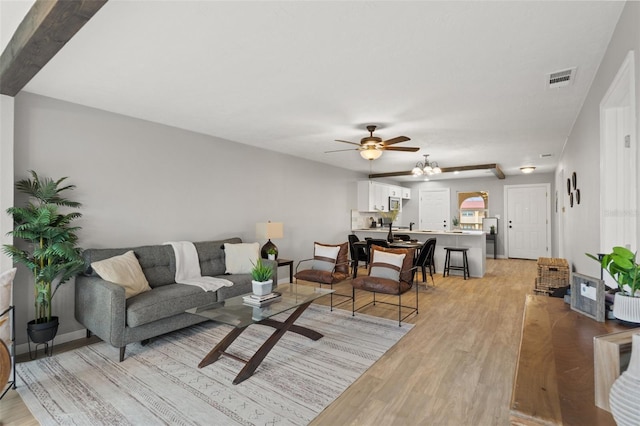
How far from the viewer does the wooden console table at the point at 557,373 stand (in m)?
0.85

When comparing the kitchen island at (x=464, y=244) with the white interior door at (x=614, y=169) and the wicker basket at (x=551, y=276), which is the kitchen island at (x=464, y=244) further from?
the white interior door at (x=614, y=169)

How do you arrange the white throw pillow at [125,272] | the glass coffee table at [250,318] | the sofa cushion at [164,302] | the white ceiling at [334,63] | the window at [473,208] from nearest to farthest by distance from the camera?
the white ceiling at [334,63], the glass coffee table at [250,318], the sofa cushion at [164,302], the white throw pillow at [125,272], the window at [473,208]

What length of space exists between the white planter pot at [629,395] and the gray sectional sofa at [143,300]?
3.29 m

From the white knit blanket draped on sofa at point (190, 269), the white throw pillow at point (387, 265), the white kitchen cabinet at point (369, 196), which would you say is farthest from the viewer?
the white kitchen cabinet at point (369, 196)

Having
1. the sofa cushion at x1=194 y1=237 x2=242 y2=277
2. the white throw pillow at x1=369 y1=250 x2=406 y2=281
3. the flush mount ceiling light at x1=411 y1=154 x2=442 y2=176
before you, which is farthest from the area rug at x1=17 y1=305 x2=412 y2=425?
the flush mount ceiling light at x1=411 y1=154 x2=442 y2=176

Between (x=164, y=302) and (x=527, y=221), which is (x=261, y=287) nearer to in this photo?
(x=164, y=302)

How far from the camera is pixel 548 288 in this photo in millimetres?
4723

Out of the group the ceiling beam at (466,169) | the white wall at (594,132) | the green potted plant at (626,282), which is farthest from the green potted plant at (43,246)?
the ceiling beam at (466,169)

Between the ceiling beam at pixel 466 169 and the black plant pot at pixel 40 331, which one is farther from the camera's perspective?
the ceiling beam at pixel 466 169

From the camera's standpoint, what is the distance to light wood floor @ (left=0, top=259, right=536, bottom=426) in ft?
6.93

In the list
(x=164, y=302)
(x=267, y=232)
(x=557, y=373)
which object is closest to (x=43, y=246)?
(x=164, y=302)

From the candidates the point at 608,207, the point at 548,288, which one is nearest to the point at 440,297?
the point at 548,288

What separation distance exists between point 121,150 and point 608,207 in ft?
15.6

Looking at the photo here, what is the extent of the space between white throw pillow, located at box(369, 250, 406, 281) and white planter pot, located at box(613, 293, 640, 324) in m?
2.57
